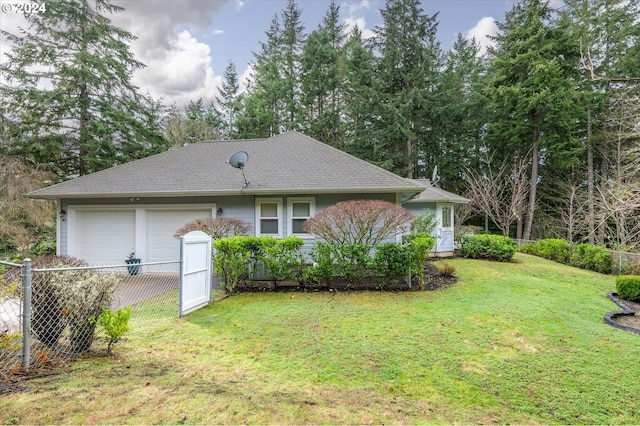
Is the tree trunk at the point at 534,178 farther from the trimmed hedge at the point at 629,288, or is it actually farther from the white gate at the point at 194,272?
the white gate at the point at 194,272

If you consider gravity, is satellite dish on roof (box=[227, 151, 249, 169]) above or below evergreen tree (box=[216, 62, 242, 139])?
below

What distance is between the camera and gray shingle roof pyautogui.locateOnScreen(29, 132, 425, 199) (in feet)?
29.2

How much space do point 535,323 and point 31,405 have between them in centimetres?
654

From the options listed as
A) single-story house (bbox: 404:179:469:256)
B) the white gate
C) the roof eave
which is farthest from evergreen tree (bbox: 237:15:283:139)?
the white gate

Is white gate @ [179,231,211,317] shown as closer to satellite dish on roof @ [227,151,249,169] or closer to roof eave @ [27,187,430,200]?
roof eave @ [27,187,430,200]

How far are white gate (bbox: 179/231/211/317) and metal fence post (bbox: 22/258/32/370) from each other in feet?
7.39

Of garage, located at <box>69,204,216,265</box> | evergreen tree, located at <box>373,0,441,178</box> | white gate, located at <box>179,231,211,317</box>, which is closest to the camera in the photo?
white gate, located at <box>179,231,211,317</box>

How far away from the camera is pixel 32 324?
3.50 m

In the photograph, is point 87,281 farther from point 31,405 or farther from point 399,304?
point 399,304

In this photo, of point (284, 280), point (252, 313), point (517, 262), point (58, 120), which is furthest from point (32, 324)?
point (58, 120)

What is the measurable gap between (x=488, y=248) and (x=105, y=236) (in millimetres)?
13728

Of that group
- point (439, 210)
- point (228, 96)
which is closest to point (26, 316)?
point (439, 210)

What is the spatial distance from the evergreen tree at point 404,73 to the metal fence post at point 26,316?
19651 mm

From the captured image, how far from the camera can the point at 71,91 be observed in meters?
15.3
